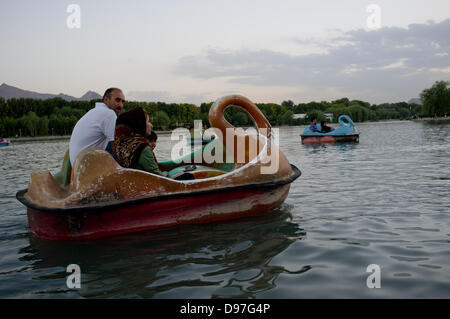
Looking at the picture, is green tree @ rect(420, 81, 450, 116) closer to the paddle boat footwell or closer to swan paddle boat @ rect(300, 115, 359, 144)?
swan paddle boat @ rect(300, 115, 359, 144)

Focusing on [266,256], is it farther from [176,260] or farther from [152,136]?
[152,136]

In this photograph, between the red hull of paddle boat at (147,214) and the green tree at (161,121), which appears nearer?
the red hull of paddle boat at (147,214)

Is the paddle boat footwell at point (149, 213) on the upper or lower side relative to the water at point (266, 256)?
upper

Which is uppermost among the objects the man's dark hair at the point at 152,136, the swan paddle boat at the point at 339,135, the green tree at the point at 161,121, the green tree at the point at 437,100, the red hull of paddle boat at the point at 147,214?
the green tree at the point at 437,100

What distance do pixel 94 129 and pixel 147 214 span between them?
1.21m

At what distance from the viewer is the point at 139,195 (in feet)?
15.6

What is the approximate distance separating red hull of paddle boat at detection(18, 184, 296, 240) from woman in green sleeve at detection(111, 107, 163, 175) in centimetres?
54

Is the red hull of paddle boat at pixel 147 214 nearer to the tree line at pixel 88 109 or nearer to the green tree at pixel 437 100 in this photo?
the tree line at pixel 88 109

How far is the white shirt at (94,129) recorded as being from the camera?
4.82 meters

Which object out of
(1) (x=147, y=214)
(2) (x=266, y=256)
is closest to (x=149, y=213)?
(1) (x=147, y=214)

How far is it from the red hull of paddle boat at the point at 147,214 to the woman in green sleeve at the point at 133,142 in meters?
0.54

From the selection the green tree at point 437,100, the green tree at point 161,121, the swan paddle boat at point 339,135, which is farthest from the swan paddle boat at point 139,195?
the green tree at point 437,100

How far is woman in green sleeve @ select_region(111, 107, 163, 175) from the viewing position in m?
4.98

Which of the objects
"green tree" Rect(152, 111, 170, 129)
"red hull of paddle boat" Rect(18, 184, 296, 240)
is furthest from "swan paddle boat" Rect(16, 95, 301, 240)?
"green tree" Rect(152, 111, 170, 129)
